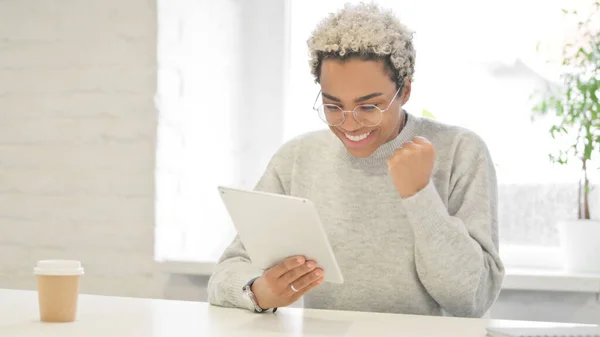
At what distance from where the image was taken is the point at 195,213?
8.63 ft

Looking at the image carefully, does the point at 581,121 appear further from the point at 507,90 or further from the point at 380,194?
the point at 380,194

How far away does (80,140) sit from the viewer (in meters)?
2.52

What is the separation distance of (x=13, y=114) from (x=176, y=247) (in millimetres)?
603

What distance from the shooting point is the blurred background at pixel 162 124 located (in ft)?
8.11

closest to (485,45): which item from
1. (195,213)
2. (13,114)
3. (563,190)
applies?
(563,190)

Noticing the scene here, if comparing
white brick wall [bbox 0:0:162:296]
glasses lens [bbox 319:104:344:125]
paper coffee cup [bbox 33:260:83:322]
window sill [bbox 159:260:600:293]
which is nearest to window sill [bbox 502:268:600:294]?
window sill [bbox 159:260:600:293]

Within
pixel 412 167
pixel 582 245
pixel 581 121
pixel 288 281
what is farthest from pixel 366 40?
pixel 582 245

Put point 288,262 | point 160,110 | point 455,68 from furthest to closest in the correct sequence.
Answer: point 455,68 < point 160,110 < point 288,262

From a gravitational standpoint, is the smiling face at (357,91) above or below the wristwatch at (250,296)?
above

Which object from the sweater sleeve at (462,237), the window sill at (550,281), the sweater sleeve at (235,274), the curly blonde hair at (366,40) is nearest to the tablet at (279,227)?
the sweater sleeve at (235,274)

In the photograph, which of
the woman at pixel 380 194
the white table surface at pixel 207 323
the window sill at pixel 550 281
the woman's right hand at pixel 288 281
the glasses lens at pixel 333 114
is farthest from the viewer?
the window sill at pixel 550 281

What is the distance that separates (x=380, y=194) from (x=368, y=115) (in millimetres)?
234

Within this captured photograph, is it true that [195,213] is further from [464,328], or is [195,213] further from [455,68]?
[464,328]

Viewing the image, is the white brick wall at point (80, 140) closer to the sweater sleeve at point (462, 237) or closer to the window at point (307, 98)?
the window at point (307, 98)
